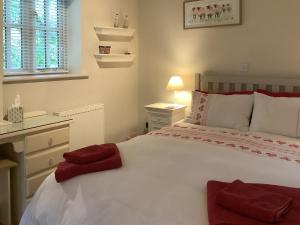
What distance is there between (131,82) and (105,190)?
283 cm

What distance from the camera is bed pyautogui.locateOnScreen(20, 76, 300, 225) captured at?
146 centimetres

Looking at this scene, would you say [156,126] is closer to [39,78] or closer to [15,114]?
[39,78]

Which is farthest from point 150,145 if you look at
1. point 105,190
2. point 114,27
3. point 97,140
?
point 114,27

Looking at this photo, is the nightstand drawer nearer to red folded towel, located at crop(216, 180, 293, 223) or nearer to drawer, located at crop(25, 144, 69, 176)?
drawer, located at crop(25, 144, 69, 176)

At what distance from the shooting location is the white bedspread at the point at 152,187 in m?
1.44

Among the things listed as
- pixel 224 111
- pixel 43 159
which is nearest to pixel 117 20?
pixel 224 111

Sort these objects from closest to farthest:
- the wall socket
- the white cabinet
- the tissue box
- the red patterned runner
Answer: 1. the red patterned runner
2. the white cabinet
3. the tissue box
4. the wall socket

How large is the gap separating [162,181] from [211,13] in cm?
256

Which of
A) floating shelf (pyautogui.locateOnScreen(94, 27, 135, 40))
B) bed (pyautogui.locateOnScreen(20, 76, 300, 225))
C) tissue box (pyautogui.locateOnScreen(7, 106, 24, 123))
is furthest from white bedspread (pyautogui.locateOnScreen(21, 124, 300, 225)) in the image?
floating shelf (pyautogui.locateOnScreen(94, 27, 135, 40))

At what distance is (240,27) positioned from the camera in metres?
3.47

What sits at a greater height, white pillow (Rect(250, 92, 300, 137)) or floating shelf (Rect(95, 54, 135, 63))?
floating shelf (Rect(95, 54, 135, 63))

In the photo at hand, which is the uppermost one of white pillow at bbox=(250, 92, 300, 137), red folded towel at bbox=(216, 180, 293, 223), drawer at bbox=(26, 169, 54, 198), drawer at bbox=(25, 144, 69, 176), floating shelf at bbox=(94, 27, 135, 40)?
floating shelf at bbox=(94, 27, 135, 40)

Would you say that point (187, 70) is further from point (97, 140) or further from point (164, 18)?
point (97, 140)

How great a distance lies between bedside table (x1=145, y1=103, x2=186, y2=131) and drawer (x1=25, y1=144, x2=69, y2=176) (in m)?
1.25
